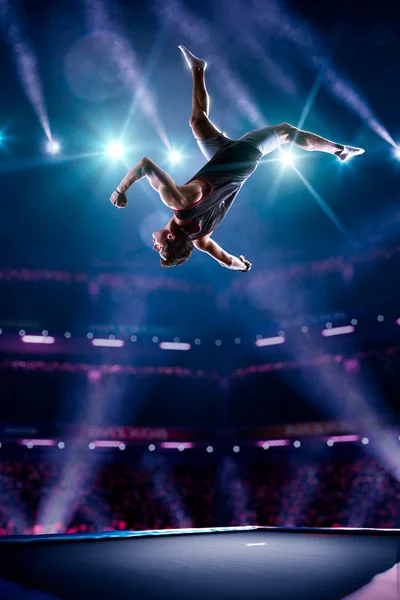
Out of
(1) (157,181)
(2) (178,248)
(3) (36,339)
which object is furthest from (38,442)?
(1) (157,181)

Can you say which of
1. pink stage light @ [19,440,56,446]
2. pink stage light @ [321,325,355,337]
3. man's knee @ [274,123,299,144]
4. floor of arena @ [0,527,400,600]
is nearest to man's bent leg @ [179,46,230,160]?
man's knee @ [274,123,299,144]

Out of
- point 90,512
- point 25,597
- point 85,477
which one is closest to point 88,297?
point 85,477

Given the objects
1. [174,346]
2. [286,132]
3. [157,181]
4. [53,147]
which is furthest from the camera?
[174,346]

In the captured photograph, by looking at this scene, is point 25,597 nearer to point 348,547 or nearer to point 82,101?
point 348,547

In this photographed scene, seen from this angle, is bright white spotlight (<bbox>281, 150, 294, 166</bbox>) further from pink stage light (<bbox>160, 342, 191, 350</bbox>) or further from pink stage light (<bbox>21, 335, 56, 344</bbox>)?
pink stage light (<bbox>21, 335, 56, 344</bbox>)

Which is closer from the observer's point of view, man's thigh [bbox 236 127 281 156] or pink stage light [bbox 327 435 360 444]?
man's thigh [bbox 236 127 281 156]

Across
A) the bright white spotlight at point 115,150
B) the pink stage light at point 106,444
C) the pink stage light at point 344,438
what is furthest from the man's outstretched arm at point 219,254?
the pink stage light at point 106,444

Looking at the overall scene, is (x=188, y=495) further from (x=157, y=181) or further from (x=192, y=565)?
(x=157, y=181)
